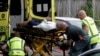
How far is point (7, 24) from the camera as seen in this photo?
14609 millimetres

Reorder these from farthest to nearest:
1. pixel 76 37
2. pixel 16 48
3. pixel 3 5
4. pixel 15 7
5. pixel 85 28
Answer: pixel 15 7
pixel 3 5
pixel 85 28
pixel 76 37
pixel 16 48

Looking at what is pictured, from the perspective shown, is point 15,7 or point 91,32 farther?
point 15,7

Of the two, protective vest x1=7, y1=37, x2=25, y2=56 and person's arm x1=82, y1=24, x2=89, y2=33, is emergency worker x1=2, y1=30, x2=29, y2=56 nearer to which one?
protective vest x1=7, y1=37, x2=25, y2=56

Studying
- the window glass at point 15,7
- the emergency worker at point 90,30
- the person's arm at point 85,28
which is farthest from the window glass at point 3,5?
the person's arm at point 85,28

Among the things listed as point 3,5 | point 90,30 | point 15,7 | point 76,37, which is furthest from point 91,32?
point 15,7

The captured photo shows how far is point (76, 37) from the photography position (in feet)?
41.0

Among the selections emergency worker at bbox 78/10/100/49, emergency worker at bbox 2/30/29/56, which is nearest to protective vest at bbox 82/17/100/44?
emergency worker at bbox 78/10/100/49

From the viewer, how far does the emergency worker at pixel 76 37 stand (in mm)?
12430

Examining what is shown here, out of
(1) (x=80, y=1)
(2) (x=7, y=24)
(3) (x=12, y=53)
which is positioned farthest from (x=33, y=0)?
(1) (x=80, y=1)

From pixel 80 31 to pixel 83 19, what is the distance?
4.64 ft

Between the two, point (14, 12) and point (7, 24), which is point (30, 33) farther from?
point (14, 12)

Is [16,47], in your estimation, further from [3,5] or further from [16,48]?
[3,5]

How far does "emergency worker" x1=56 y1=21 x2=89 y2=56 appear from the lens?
40.8ft

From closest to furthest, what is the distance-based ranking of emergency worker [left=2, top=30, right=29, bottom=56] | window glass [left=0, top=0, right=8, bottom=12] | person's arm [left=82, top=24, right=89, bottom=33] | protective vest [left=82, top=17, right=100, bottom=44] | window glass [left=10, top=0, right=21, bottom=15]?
1. emergency worker [left=2, top=30, right=29, bottom=56]
2. person's arm [left=82, top=24, right=89, bottom=33]
3. protective vest [left=82, top=17, right=100, bottom=44]
4. window glass [left=0, top=0, right=8, bottom=12]
5. window glass [left=10, top=0, right=21, bottom=15]
